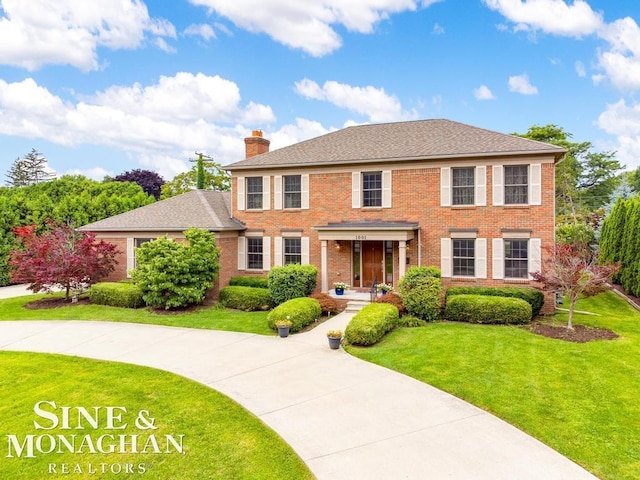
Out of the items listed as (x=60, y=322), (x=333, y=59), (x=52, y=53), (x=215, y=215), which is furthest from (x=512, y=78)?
(x=60, y=322)

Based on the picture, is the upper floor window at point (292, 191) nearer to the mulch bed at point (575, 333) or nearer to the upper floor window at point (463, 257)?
the upper floor window at point (463, 257)

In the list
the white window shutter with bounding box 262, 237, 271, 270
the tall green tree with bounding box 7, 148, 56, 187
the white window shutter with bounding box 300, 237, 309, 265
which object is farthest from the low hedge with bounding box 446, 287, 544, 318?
the tall green tree with bounding box 7, 148, 56, 187

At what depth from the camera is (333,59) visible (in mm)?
23219

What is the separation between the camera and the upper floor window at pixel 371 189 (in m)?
17.6

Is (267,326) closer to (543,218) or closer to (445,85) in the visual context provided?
(543,218)

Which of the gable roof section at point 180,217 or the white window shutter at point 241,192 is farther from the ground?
the white window shutter at point 241,192

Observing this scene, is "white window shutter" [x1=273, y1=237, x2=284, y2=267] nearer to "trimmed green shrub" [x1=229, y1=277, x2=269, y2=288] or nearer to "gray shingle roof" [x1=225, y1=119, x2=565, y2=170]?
"trimmed green shrub" [x1=229, y1=277, x2=269, y2=288]

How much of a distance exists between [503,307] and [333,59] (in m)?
17.2

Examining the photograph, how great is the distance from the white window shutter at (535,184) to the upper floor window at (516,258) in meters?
1.64

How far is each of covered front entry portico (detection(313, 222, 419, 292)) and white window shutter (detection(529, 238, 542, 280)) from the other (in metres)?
4.48

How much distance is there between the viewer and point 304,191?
1869 cm

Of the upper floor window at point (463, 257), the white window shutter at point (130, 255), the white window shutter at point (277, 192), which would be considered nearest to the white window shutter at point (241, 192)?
the white window shutter at point (277, 192)

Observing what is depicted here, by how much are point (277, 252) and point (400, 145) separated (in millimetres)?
7651

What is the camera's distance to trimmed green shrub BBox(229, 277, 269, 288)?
1794cm
